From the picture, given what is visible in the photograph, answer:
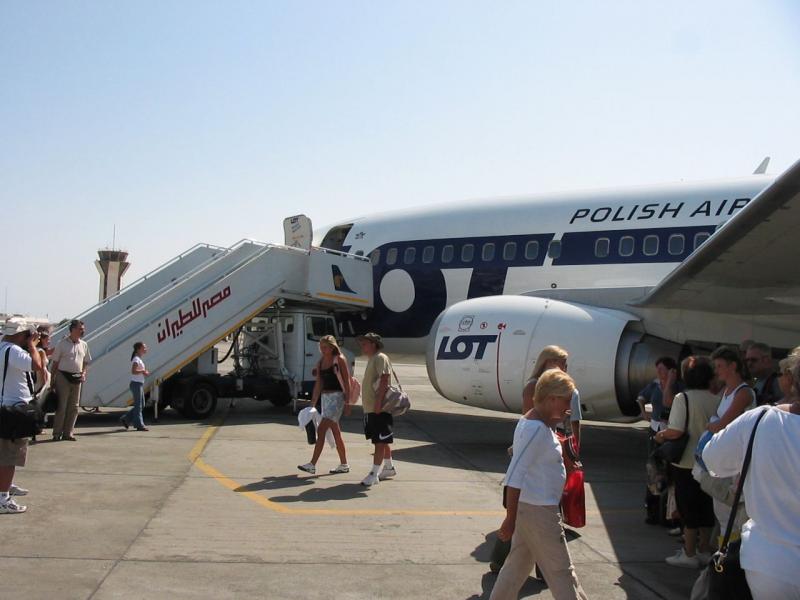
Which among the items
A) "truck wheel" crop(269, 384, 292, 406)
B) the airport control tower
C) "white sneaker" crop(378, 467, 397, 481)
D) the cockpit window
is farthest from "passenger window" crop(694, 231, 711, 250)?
the airport control tower

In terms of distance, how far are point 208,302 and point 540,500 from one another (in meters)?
10.4

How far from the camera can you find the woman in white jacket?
2.80 meters

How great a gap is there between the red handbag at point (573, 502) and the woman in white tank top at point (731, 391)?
45.5 inches

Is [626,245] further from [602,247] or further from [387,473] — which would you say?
[387,473]

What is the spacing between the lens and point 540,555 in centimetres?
399

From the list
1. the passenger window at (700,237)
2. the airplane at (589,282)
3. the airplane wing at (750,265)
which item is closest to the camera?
the airplane wing at (750,265)

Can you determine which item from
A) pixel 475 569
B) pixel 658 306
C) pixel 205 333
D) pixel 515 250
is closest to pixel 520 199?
pixel 515 250

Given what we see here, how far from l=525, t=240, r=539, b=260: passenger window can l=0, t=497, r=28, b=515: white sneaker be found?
9.17 metres

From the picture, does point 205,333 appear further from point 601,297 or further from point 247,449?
point 601,297

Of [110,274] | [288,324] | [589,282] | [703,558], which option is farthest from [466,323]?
[110,274]

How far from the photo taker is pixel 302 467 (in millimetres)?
8570

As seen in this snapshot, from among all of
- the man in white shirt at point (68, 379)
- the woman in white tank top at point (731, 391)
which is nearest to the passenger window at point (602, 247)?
the woman in white tank top at point (731, 391)

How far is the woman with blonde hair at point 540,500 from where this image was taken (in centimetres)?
398

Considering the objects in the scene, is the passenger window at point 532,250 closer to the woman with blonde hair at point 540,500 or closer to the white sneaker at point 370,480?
the white sneaker at point 370,480
